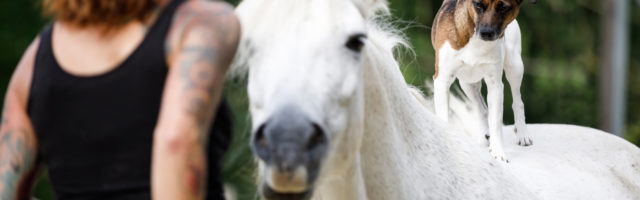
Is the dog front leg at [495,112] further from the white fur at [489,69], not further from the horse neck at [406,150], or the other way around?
the horse neck at [406,150]

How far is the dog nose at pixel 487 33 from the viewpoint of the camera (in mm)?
2844

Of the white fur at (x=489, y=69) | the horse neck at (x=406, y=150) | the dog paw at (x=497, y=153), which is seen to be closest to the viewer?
the horse neck at (x=406, y=150)

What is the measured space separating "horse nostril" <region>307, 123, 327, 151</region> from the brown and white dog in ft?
3.96

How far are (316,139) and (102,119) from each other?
443 millimetres

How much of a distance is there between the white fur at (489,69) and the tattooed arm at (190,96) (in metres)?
1.52

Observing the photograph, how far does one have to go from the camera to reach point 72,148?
1.62m

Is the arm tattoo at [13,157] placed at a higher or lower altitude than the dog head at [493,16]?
higher

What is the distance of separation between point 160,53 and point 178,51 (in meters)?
0.03

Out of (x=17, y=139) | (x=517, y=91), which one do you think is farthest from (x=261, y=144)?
(x=517, y=91)

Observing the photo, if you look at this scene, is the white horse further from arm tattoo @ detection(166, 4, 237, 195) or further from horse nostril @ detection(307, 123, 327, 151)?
Answer: arm tattoo @ detection(166, 4, 237, 195)

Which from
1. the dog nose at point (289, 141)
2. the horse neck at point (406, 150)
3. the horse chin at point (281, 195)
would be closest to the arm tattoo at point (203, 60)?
the dog nose at point (289, 141)

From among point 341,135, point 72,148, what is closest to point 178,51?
point 72,148

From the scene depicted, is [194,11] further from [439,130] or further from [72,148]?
[439,130]

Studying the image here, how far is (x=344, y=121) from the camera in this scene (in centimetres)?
197
